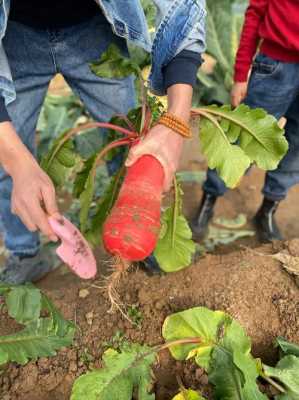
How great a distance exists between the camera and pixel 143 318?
4.93 feet

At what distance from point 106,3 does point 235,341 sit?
108cm

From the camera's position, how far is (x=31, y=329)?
1.25m

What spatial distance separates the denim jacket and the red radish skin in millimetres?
432

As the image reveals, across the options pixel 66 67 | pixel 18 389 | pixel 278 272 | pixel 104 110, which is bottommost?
pixel 18 389

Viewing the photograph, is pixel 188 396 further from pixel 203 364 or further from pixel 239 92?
pixel 239 92

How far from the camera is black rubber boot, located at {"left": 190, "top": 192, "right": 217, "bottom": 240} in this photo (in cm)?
252

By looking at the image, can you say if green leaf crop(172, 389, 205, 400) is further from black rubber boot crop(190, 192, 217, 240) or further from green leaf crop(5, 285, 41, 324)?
black rubber boot crop(190, 192, 217, 240)

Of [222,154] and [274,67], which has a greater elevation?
[274,67]

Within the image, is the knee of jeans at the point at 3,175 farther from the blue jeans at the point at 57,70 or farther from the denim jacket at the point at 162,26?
the denim jacket at the point at 162,26

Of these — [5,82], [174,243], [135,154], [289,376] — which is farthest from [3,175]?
[289,376]

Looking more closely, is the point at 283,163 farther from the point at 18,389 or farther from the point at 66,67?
the point at 18,389

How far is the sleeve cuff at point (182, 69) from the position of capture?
4.34 ft

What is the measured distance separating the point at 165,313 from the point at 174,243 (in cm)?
31

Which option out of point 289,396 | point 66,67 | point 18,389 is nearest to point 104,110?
point 66,67
